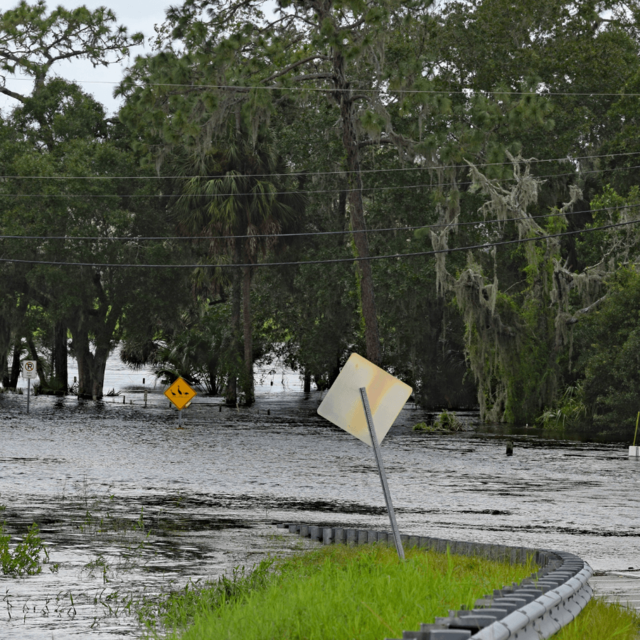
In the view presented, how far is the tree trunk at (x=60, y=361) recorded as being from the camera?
61850 mm

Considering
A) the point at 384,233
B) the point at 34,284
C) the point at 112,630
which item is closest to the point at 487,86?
the point at 384,233

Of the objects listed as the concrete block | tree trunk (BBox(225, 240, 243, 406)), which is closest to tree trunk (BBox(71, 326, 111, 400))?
tree trunk (BBox(225, 240, 243, 406))

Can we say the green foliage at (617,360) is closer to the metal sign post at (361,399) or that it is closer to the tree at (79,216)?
the tree at (79,216)

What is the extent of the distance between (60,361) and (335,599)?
2419 inches

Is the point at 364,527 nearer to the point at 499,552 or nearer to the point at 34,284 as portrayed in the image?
the point at 499,552

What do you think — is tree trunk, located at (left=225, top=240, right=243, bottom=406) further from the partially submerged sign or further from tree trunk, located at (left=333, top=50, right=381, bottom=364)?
the partially submerged sign

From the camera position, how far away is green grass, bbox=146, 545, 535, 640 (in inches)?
228

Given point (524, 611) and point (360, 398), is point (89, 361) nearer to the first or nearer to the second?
point (360, 398)

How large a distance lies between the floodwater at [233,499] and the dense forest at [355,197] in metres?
6.93

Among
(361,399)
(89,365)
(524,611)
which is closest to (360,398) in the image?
→ (361,399)

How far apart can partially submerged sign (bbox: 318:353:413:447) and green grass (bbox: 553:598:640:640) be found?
247cm

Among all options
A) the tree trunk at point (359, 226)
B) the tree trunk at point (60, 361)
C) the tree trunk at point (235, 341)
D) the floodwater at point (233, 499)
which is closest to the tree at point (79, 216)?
the tree trunk at point (235, 341)

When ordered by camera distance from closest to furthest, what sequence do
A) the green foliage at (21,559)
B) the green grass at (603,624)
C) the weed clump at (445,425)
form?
the green grass at (603,624), the green foliage at (21,559), the weed clump at (445,425)

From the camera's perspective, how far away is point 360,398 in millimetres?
9172
